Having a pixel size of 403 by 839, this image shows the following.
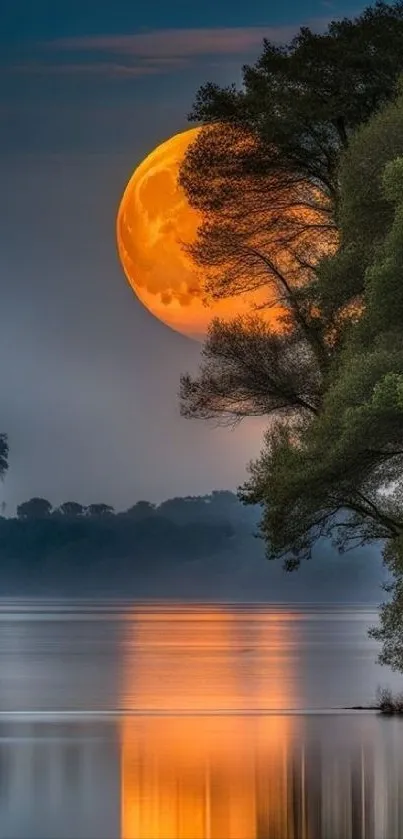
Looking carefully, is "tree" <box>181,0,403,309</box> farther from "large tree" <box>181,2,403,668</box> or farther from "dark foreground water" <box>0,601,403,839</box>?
"dark foreground water" <box>0,601,403,839</box>

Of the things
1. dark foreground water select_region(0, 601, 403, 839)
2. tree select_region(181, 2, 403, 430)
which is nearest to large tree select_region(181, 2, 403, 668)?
tree select_region(181, 2, 403, 430)

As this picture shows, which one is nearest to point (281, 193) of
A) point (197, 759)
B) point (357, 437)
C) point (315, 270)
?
point (315, 270)

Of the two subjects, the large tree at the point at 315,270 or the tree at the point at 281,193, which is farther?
the tree at the point at 281,193

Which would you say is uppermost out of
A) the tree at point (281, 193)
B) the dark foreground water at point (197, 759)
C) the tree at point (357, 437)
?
the tree at point (281, 193)

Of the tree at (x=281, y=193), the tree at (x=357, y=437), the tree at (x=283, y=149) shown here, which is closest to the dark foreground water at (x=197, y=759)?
the tree at (x=357, y=437)

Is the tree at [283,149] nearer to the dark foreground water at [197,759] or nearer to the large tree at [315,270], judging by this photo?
the large tree at [315,270]

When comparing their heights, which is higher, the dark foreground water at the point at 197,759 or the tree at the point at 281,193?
the tree at the point at 281,193

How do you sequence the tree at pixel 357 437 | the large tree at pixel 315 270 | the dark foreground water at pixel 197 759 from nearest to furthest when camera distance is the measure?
the dark foreground water at pixel 197 759 < the tree at pixel 357 437 < the large tree at pixel 315 270

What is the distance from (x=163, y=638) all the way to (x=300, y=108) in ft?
247

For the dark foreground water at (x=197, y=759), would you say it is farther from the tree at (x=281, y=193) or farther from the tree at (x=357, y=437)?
the tree at (x=281, y=193)

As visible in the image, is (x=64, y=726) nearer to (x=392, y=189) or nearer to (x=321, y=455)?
(x=321, y=455)

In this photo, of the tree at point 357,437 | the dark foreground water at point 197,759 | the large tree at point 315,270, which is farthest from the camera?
the large tree at point 315,270

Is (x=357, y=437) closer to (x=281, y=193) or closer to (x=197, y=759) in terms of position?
(x=197, y=759)

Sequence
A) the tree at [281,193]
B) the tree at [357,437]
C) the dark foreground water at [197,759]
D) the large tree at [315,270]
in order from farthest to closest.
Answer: the tree at [281,193], the large tree at [315,270], the tree at [357,437], the dark foreground water at [197,759]
